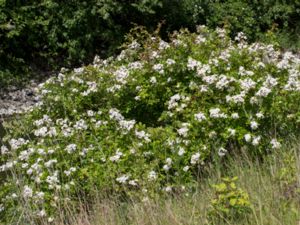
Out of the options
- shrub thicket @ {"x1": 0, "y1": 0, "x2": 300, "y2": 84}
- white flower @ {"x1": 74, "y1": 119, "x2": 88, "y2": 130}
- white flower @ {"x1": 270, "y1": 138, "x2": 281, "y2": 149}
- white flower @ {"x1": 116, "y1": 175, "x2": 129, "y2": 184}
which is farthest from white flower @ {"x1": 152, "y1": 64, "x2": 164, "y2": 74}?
shrub thicket @ {"x1": 0, "y1": 0, "x2": 300, "y2": 84}

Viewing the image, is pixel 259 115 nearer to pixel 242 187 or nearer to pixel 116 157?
pixel 242 187

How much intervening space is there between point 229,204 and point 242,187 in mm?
606

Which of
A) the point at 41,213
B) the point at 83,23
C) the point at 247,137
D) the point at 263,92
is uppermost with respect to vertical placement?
the point at 263,92

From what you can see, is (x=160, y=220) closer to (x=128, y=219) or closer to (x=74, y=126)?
(x=128, y=219)

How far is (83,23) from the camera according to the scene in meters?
12.6

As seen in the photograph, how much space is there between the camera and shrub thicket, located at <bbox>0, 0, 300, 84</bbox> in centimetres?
1229

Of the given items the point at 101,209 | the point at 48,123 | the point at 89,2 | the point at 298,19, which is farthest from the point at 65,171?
the point at 298,19

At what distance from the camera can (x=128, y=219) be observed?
416 cm

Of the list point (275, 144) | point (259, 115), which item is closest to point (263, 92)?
point (259, 115)

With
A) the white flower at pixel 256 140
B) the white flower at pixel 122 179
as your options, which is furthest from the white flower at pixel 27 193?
the white flower at pixel 256 140

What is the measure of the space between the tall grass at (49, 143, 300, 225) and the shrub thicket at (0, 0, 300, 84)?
730 centimetres

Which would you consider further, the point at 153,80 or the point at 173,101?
the point at 153,80

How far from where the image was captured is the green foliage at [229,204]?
3.43 metres

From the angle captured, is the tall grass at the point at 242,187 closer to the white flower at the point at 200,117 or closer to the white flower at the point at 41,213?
the white flower at the point at 41,213
